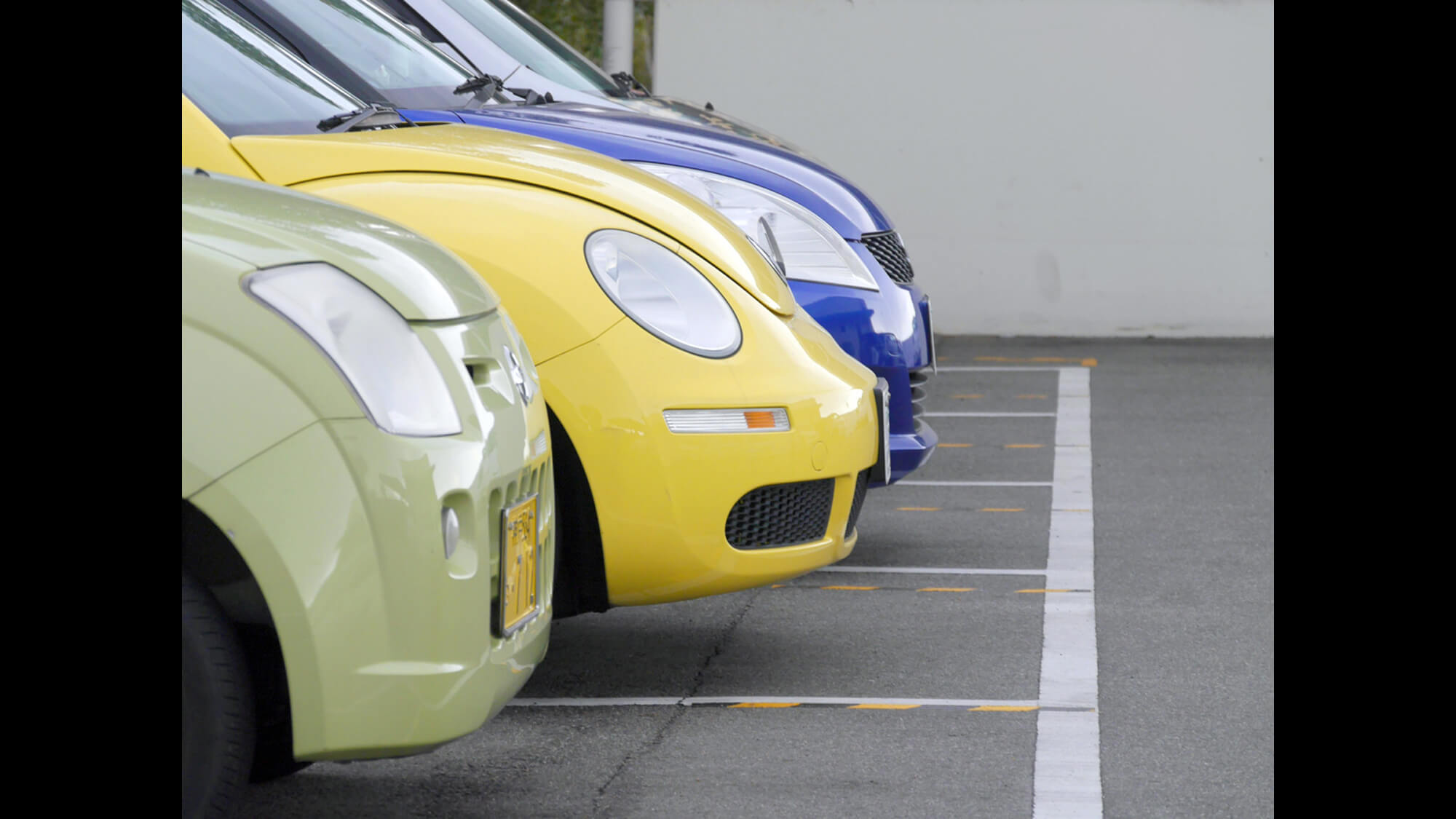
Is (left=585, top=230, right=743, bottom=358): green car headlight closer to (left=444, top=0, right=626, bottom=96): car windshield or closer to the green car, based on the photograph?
the green car

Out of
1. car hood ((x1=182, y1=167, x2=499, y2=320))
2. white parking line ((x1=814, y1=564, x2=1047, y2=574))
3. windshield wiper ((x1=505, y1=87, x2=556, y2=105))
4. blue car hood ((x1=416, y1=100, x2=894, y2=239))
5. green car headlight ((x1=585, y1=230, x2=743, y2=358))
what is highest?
windshield wiper ((x1=505, y1=87, x2=556, y2=105))

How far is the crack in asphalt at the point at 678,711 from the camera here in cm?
345

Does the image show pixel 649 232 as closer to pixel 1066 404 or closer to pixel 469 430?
pixel 469 430

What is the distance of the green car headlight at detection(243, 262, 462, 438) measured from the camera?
8.31 ft

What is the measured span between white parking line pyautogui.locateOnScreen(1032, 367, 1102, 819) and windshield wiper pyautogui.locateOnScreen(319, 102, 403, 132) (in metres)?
2.17

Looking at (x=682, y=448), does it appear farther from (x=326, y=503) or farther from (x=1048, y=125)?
(x=1048, y=125)

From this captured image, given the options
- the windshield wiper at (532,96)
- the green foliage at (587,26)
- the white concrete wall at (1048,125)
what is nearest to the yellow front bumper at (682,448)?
the windshield wiper at (532,96)

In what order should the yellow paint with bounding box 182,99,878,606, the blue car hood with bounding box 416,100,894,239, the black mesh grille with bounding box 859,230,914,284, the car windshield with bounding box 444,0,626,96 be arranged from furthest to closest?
the car windshield with bounding box 444,0,626,96
the black mesh grille with bounding box 859,230,914,284
the blue car hood with bounding box 416,100,894,239
the yellow paint with bounding box 182,99,878,606

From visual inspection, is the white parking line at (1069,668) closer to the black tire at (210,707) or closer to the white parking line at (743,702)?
the white parking line at (743,702)

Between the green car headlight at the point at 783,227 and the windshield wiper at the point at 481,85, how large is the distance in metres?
0.64

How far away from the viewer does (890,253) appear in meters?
5.68

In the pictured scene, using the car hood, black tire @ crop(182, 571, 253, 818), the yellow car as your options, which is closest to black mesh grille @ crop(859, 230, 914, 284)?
the yellow car
